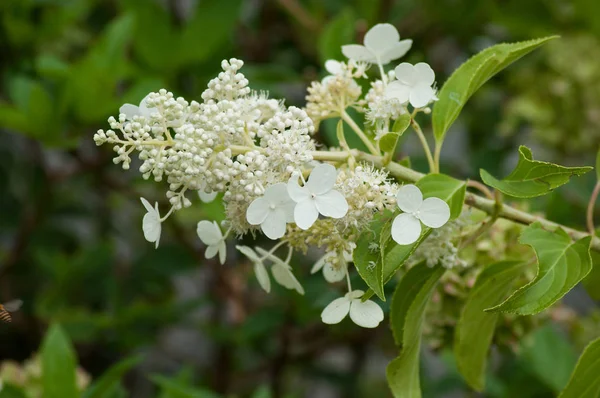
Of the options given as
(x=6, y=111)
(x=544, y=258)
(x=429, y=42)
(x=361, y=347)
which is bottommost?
Answer: (x=361, y=347)

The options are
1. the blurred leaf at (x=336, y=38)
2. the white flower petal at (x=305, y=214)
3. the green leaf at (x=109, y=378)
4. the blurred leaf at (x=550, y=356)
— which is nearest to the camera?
the white flower petal at (x=305, y=214)

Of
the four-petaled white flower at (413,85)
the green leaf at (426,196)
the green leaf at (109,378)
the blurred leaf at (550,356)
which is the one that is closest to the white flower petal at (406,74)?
the four-petaled white flower at (413,85)

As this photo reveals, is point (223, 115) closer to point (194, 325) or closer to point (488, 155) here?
point (488, 155)

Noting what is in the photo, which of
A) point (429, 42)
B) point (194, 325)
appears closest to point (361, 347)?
point (194, 325)

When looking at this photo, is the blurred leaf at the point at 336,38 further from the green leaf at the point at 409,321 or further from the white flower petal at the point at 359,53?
the green leaf at the point at 409,321

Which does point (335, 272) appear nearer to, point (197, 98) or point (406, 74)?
point (406, 74)

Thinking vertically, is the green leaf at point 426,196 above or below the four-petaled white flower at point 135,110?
below

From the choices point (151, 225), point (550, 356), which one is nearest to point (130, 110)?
point (151, 225)
